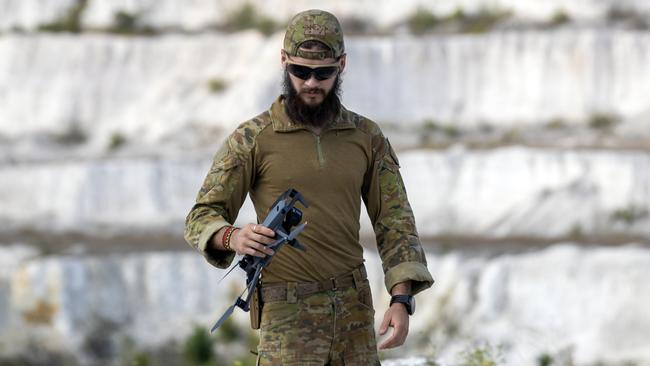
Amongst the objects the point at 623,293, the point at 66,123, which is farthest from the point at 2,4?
the point at 623,293

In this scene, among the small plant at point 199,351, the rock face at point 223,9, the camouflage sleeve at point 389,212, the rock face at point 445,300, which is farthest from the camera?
the rock face at point 223,9

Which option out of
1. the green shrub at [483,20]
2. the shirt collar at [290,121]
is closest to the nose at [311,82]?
the shirt collar at [290,121]

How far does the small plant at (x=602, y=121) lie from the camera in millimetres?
40156

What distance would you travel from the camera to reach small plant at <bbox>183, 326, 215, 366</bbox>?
30.9 metres

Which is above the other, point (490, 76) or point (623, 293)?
point (490, 76)

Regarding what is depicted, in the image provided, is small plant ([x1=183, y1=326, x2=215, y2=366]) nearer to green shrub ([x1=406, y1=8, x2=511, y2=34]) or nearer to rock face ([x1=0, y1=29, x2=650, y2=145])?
rock face ([x1=0, y1=29, x2=650, y2=145])

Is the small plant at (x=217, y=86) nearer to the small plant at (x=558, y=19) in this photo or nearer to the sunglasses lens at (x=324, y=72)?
the small plant at (x=558, y=19)

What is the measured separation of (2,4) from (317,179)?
44.1m

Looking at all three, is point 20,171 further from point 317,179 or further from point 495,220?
point 317,179

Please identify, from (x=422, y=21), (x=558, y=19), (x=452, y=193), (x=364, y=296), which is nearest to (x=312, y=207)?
(x=364, y=296)

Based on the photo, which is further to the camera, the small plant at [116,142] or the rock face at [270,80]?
the small plant at [116,142]

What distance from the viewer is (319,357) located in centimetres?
608

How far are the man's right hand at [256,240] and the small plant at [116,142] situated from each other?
37.7 meters

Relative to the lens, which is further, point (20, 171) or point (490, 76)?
point (490, 76)
